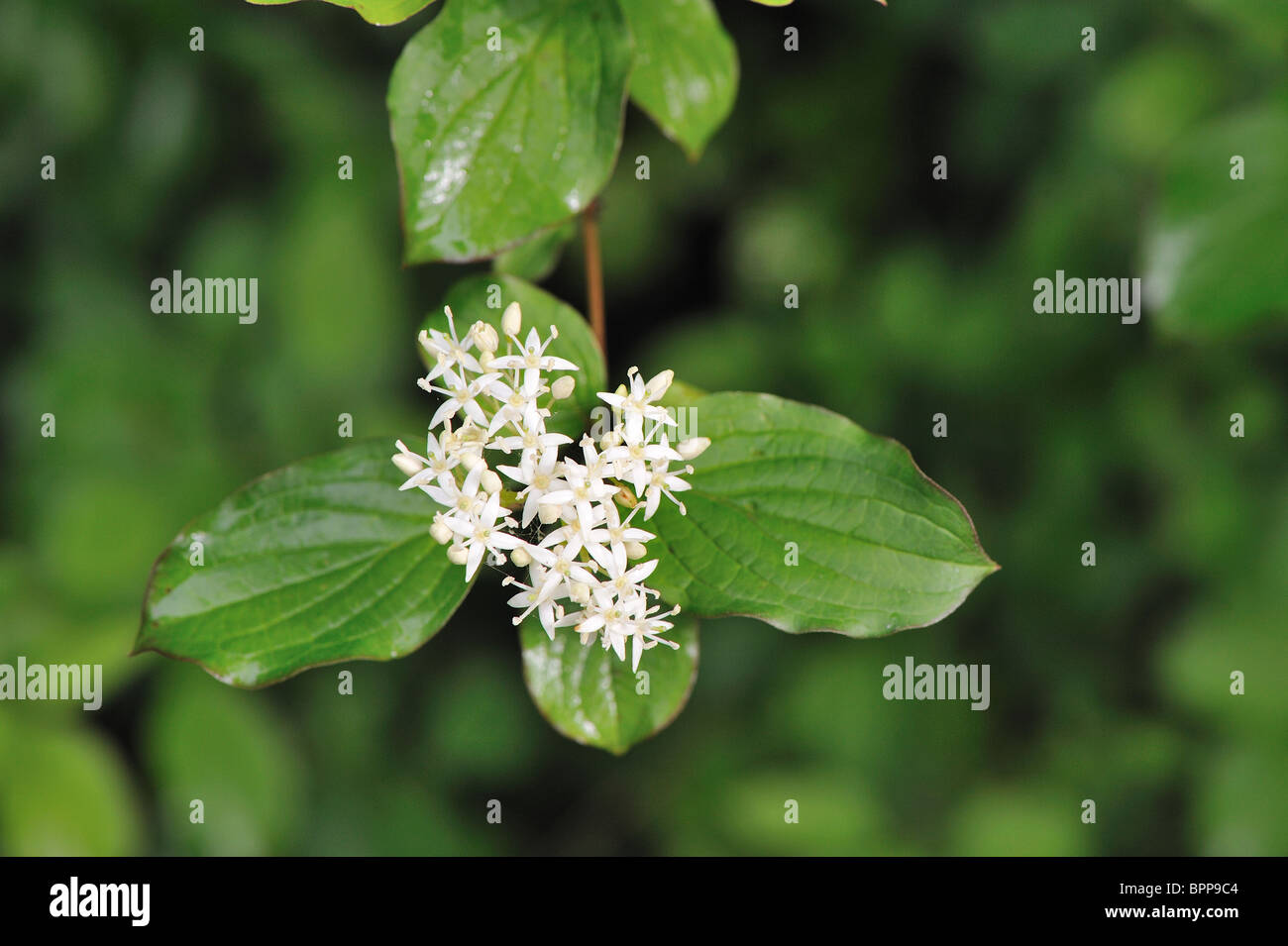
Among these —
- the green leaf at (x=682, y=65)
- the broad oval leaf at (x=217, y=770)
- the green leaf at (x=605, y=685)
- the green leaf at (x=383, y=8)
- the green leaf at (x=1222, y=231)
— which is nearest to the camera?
the green leaf at (x=383, y=8)

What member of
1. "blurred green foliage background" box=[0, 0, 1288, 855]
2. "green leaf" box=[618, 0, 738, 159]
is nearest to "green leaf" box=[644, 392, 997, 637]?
"green leaf" box=[618, 0, 738, 159]

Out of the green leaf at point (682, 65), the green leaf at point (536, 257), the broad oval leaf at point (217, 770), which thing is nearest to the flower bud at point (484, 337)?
the green leaf at point (536, 257)

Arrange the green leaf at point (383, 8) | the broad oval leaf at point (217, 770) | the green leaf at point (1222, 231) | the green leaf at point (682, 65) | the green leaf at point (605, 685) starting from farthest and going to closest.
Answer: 1. the broad oval leaf at point (217, 770)
2. the green leaf at point (1222, 231)
3. the green leaf at point (682, 65)
4. the green leaf at point (605, 685)
5. the green leaf at point (383, 8)

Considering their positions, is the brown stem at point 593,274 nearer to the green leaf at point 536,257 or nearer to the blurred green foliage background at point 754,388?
the green leaf at point 536,257

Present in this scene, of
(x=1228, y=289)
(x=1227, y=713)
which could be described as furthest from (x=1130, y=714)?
(x=1228, y=289)

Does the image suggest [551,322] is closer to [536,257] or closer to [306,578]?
[536,257]

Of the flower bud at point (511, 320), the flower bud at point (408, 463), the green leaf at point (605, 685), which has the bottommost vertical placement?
the green leaf at point (605, 685)
